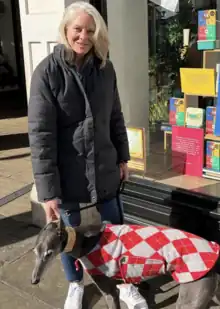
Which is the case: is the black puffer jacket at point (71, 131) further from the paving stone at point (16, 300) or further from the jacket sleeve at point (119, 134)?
the paving stone at point (16, 300)

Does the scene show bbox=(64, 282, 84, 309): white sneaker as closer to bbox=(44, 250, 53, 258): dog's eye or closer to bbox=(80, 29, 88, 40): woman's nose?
bbox=(44, 250, 53, 258): dog's eye

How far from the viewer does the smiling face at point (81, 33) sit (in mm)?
2371

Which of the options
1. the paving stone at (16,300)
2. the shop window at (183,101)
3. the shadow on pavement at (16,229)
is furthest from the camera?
the shadow on pavement at (16,229)

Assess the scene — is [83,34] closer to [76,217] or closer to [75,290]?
[76,217]

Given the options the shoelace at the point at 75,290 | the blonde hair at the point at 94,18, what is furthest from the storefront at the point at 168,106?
the blonde hair at the point at 94,18

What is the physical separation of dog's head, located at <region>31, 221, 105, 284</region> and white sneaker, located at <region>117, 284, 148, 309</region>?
1.77ft

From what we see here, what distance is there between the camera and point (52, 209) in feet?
8.30

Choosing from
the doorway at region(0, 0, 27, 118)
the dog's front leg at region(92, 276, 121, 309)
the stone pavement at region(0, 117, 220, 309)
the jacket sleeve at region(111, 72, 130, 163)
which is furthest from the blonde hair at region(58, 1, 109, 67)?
the doorway at region(0, 0, 27, 118)

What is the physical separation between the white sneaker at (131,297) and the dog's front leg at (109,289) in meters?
0.10

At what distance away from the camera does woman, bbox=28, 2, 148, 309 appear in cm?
238

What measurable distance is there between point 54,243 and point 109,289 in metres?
0.54

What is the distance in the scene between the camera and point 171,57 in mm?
3914

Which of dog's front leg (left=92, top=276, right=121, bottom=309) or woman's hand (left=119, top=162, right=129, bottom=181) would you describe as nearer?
dog's front leg (left=92, top=276, right=121, bottom=309)

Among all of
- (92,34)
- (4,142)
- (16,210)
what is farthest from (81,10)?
(4,142)
